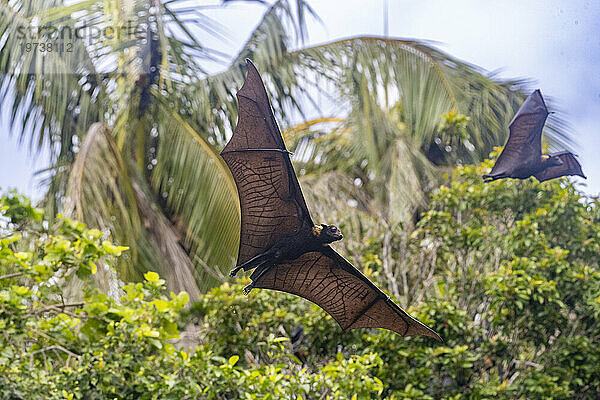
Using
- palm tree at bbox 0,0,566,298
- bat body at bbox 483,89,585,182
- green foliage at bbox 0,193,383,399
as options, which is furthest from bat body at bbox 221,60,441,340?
palm tree at bbox 0,0,566,298

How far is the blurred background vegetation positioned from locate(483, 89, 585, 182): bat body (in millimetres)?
999

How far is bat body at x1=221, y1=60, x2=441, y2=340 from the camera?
1.78 meters

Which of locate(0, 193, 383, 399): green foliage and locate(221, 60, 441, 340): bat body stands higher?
locate(221, 60, 441, 340): bat body

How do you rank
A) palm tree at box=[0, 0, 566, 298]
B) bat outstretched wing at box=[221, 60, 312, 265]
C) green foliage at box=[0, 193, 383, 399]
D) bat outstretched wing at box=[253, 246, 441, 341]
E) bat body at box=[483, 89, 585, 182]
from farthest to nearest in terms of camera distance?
palm tree at box=[0, 0, 566, 298], green foliage at box=[0, 193, 383, 399], bat body at box=[483, 89, 585, 182], bat outstretched wing at box=[253, 246, 441, 341], bat outstretched wing at box=[221, 60, 312, 265]

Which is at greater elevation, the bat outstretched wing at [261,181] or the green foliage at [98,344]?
the bat outstretched wing at [261,181]

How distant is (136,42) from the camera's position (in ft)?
14.7

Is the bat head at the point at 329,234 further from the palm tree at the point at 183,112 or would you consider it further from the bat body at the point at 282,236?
the palm tree at the point at 183,112

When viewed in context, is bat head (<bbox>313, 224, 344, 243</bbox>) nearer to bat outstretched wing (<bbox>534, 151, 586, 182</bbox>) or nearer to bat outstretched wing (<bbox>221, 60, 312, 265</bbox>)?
bat outstretched wing (<bbox>221, 60, 312, 265</bbox>)

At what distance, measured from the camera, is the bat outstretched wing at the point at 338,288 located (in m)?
1.95

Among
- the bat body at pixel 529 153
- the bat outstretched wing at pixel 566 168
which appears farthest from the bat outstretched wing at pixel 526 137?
the bat outstretched wing at pixel 566 168

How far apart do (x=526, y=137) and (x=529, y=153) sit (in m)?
0.06

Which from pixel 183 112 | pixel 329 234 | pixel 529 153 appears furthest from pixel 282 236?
pixel 183 112

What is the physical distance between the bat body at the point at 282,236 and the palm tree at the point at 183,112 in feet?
7.19

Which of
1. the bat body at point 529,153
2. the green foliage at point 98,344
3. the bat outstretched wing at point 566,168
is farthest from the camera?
the green foliage at point 98,344
